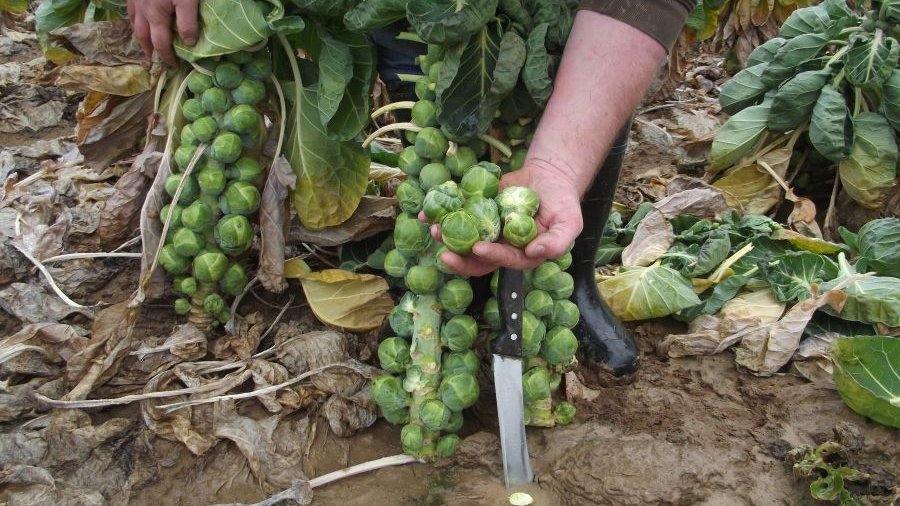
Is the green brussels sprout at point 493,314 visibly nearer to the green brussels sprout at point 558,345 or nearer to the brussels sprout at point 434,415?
the green brussels sprout at point 558,345

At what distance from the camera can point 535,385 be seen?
6.54 ft

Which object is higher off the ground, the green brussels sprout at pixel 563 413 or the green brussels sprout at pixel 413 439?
the green brussels sprout at pixel 563 413

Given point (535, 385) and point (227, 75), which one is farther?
point (227, 75)

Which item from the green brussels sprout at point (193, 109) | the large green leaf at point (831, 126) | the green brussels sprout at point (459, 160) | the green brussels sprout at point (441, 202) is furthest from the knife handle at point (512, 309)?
the large green leaf at point (831, 126)

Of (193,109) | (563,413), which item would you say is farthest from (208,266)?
(563,413)

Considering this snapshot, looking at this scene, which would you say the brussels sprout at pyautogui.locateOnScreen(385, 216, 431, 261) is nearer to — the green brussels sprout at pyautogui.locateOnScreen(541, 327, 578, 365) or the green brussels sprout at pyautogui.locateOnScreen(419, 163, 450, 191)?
the green brussels sprout at pyautogui.locateOnScreen(419, 163, 450, 191)

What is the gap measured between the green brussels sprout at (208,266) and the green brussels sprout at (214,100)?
0.48 metres

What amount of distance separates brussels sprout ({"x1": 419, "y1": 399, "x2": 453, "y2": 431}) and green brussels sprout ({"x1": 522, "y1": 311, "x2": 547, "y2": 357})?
270mm

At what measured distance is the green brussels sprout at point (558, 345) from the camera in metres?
2.00

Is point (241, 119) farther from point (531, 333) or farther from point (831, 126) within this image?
point (831, 126)

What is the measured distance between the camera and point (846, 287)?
99.9 inches

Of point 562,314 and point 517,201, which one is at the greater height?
point 517,201

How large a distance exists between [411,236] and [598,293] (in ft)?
2.89

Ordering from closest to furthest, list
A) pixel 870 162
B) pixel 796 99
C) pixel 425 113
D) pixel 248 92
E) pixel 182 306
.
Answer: pixel 425 113 → pixel 248 92 → pixel 182 306 → pixel 870 162 → pixel 796 99
